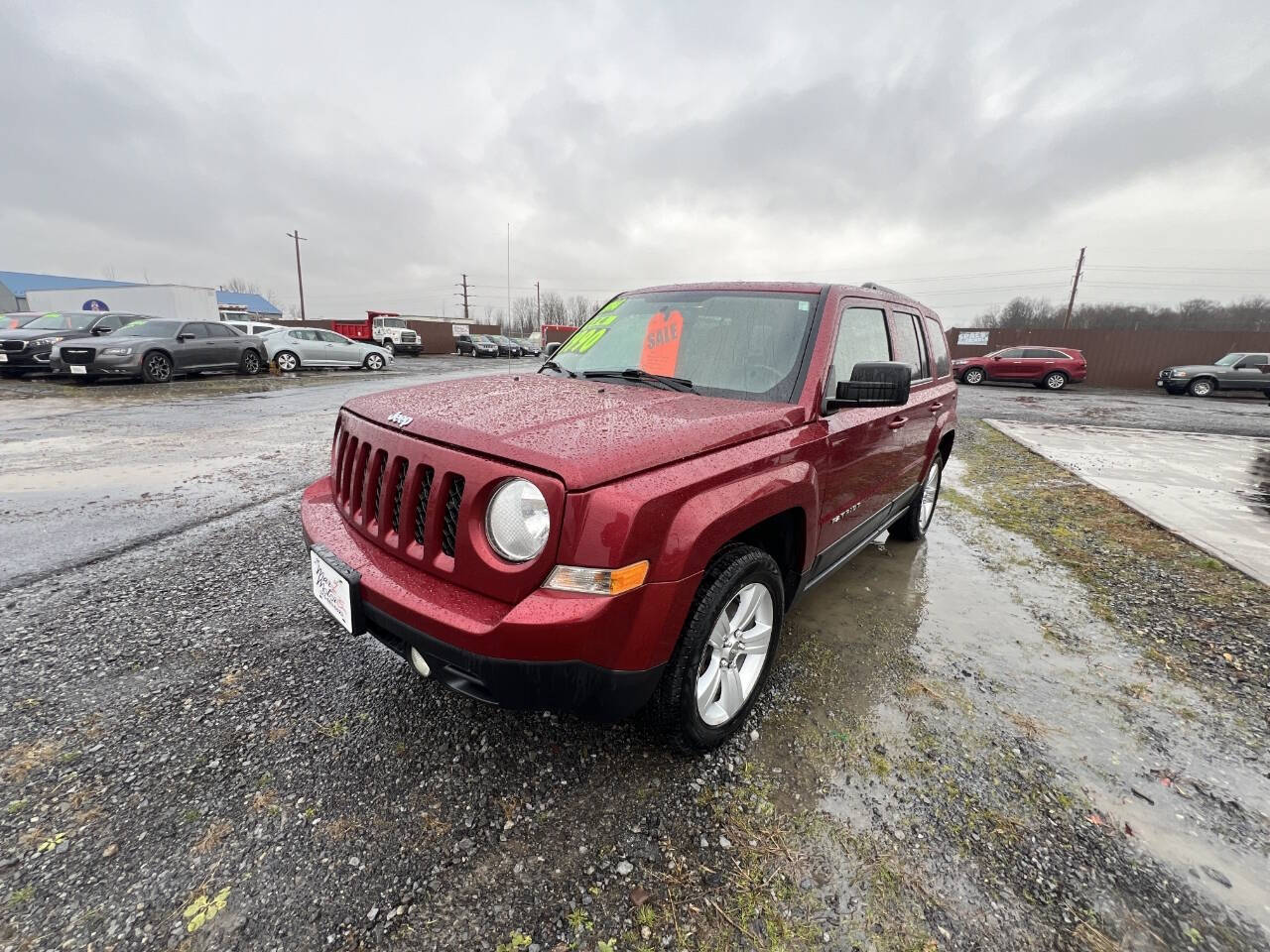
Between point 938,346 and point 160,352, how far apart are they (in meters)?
15.6

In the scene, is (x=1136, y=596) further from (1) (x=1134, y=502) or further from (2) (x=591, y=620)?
(2) (x=591, y=620)

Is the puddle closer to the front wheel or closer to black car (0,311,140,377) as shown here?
the front wheel

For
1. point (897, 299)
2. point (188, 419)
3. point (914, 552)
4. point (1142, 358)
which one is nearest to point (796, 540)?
point (897, 299)

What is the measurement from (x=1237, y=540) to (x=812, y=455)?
4.85 meters

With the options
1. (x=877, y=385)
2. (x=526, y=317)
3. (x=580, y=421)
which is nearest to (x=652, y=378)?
(x=580, y=421)

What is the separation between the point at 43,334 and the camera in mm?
12945

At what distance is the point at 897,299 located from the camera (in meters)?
3.52

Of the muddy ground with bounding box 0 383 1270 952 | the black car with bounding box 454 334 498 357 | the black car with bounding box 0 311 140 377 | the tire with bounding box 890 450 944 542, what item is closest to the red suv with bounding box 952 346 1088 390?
the tire with bounding box 890 450 944 542

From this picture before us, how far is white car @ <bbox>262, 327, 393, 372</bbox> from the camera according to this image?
17375 mm

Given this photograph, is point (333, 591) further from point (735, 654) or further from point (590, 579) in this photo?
point (735, 654)

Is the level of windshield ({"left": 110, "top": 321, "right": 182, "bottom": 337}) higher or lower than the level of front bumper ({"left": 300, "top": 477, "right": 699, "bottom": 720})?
higher

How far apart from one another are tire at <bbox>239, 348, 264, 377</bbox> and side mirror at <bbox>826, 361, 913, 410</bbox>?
17.1 metres

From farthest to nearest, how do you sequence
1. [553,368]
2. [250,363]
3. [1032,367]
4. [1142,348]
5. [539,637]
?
[1142,348] → [1032,367] → [250,363] → [553,368] → [539,637]

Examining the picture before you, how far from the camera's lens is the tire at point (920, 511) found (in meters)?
4.24
